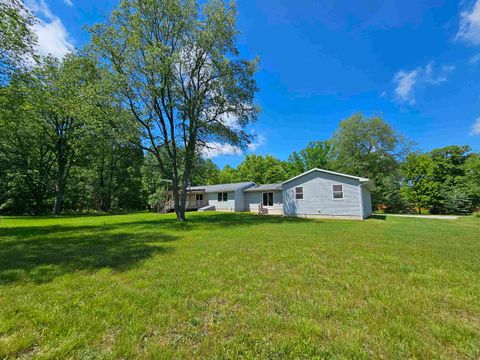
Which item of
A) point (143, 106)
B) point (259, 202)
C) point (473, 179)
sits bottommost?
point (259, 202)

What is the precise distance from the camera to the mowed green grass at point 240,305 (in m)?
2.27

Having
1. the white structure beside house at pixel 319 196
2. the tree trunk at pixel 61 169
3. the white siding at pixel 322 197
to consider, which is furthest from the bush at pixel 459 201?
the tree trunk at pixel 61 169

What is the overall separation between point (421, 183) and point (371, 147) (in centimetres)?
766

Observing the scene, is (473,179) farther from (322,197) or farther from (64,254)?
(64,254)

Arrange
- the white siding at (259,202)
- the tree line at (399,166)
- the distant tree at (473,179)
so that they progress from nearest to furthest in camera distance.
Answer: the distant tree at (473,179)
the white siding at (259,202)
the tree line at (399,166)

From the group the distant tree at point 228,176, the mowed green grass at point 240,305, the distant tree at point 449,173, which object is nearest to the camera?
the mowed green grass at point 240,305

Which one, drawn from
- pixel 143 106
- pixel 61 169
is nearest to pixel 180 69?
pixel 143 106

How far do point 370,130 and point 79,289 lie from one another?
3414cm

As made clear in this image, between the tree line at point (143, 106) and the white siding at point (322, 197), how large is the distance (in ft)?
21.5

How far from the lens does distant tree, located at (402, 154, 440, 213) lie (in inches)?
924

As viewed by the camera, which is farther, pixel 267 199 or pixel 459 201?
pixel 267 199

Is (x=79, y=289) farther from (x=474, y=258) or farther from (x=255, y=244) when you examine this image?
(x=474, y=258)

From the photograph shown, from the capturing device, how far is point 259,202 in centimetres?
2464

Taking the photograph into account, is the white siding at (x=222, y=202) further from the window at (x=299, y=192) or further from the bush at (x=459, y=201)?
the bush at (x=459, y=201)
